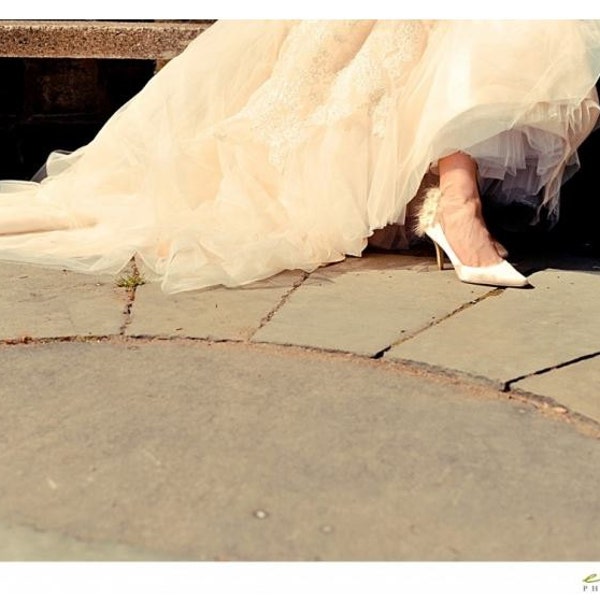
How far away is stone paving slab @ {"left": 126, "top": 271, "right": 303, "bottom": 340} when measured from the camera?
8.64 ft

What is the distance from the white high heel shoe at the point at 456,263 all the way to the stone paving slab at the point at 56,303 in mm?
871

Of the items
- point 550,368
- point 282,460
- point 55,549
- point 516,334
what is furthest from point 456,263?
point 55,549

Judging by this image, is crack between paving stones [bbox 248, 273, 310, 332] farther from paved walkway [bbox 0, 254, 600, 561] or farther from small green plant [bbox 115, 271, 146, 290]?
small green plant [bbox 115, 271, 146, 290]

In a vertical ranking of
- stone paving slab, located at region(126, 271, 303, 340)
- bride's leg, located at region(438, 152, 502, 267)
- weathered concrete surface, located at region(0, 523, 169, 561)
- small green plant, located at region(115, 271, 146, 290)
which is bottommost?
small green plant, located at region(115, 271, 146, 290)

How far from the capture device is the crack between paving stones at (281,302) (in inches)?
104

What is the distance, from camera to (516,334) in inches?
102

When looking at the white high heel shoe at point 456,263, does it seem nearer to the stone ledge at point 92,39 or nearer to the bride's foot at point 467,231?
the bride's foot at point 467,231

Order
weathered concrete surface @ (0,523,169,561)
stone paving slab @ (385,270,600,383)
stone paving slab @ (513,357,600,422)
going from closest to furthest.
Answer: weathered concrete surface @ (0,523,169,561) → stone paving slab @ (513,357,600,422) → stone paving slab @ (385,270,600,383)

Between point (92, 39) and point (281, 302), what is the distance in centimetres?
170

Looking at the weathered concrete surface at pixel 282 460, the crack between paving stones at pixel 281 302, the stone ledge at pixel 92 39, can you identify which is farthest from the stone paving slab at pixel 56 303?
the stone ledge at pixel 92 39

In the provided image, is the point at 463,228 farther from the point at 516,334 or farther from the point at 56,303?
the point at 56,303

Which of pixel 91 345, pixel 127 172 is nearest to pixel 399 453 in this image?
pixel 91 345

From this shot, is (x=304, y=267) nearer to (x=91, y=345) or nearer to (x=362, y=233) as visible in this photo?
(x=362, y=233)

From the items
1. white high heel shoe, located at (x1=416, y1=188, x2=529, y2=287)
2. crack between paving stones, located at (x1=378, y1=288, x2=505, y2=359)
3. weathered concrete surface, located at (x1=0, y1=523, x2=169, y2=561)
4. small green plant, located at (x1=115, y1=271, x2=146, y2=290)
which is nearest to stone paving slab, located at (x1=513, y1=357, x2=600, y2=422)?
crack between paving stones, located at (x1=378, y1=288, x2=505, y2=359)
